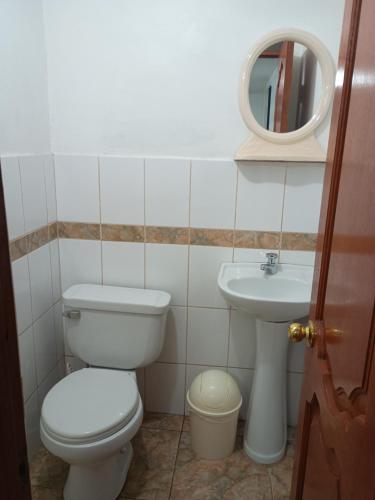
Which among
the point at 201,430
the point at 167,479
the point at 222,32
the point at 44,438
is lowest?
the point at 167,479

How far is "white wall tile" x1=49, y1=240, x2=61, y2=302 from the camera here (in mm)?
1891

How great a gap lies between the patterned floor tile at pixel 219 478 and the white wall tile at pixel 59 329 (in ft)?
2.53

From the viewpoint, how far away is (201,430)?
1.79 m

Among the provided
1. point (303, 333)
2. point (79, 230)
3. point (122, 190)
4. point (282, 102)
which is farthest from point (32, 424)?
point (282, 102)

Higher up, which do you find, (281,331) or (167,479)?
(281,331)

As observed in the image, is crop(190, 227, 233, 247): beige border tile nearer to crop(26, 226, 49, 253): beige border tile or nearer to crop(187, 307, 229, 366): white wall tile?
crop(187, 307, 229, 366): white wall tile

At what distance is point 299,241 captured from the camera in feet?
5.92

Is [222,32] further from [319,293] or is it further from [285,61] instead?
[319,293]

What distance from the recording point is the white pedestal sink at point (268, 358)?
5.74ft

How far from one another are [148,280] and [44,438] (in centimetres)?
81

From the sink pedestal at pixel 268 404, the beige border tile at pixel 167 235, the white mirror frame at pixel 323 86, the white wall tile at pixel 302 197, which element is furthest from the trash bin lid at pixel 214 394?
the white mirror frame at pixel 323 86

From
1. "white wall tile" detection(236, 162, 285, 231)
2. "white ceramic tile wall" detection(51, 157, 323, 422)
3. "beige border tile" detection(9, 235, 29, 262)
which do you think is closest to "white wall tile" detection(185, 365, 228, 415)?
"white ceramic tile wall" detection(51, 157, 323, 422)

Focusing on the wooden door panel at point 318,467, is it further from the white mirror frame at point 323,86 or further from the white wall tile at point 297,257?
the white mirror frame at point 323,86

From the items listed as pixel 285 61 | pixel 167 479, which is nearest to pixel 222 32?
pixel 285 61
